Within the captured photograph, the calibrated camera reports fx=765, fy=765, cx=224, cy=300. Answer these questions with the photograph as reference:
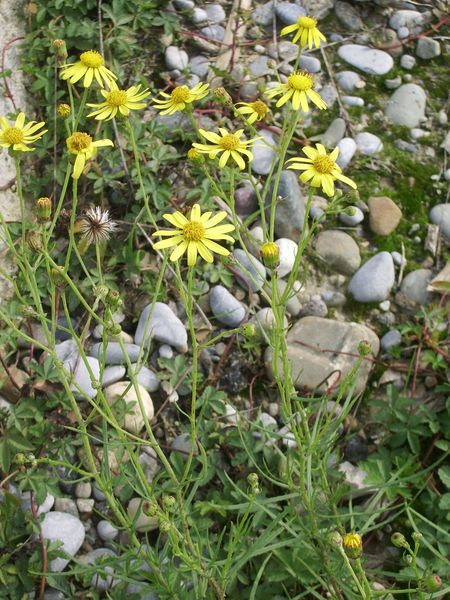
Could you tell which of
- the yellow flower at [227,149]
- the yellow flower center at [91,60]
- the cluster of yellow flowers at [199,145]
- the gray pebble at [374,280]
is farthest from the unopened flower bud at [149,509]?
the gray pebble at [374,280]

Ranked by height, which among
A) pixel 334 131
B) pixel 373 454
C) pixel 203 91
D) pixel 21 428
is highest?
pixel 203 91

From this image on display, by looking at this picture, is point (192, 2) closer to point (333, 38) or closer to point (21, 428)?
point (333, 38)

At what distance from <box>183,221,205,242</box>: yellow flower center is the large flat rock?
106 centimetres

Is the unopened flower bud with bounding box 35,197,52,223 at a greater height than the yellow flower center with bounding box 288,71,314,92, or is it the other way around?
the yellow flower center with bounding box 288,71,314,92

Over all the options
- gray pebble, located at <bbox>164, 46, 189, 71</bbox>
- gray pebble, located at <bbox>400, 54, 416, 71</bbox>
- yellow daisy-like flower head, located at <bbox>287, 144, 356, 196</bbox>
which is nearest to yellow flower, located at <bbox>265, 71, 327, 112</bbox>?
yellow daisy-like flower head, located at <bbox>287, 144, 356, 196</bbox>

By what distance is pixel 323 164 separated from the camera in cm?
188

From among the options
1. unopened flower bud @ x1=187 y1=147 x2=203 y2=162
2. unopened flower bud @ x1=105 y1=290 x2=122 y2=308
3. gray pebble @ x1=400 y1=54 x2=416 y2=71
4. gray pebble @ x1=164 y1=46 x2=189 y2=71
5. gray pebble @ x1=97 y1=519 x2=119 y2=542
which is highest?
unopened flower bud @ x1=187 y1=147 x2=203 y2=162

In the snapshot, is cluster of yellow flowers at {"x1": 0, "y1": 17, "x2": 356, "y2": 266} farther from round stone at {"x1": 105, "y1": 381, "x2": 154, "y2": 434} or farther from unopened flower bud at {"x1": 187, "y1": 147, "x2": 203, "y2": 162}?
round stone at {"x1": 105, "y1": 381, "x2": 154, "y2": 434}

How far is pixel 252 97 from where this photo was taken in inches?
137

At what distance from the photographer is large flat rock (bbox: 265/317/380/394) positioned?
8.99 ft

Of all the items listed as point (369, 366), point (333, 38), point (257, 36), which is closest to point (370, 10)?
point (333, 38)

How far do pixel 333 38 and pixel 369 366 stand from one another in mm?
1803

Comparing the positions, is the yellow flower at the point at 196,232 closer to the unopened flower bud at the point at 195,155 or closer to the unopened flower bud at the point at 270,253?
the unopened flower bud at the point at 270,253

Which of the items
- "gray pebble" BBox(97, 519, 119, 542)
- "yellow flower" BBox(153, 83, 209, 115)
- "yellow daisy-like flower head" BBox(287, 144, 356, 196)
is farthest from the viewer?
"gray pebble" BBox(97, 519, 119, 542)
